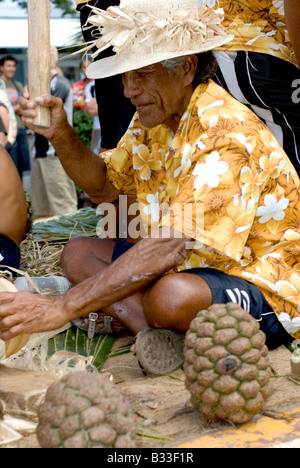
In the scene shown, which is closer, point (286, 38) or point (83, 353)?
point (83, 353)

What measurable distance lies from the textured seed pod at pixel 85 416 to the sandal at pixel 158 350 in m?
0.66

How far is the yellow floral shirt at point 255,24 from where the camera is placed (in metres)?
2.98

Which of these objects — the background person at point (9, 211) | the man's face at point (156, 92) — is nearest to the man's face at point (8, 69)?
the background person at point (9, 211)

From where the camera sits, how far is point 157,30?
7.96 feet

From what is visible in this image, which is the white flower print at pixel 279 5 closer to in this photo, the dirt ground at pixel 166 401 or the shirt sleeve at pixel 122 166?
the shirt sleeve at pixel 122 166

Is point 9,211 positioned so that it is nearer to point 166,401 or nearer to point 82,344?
point 82,344

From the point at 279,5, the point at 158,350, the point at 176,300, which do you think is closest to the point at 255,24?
the point at 279,5

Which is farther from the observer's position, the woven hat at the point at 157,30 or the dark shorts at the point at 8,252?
the dark shorts at the point at 8,252

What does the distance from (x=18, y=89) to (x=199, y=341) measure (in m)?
7.53

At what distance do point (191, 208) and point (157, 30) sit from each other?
0.72 metres
